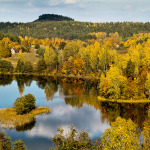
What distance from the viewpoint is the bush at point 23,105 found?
58469 mm

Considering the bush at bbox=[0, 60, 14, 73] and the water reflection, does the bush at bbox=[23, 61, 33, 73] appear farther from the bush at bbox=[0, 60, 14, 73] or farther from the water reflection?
the water reflection

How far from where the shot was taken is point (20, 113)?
59.7 metres

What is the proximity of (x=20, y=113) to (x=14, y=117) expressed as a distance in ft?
10.2

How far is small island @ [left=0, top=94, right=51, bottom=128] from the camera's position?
179 ft

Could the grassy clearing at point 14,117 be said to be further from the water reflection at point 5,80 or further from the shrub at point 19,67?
Answer: the shrub at point 19,67

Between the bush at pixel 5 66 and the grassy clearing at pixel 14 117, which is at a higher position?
the bush at pixel 5 66

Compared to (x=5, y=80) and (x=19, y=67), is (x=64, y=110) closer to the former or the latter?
(x=5, y=80)

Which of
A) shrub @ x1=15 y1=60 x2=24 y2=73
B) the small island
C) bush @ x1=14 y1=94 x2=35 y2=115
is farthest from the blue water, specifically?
shrub @ x1=15 y1=60 x2=24 y2=73

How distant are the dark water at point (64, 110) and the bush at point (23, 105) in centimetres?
408

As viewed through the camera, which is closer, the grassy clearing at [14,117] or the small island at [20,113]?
the grassy clearing at [14,117]

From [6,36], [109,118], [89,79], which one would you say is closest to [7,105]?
[109,118]

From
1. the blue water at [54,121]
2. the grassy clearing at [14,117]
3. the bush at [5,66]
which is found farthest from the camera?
the bush at [5,66]

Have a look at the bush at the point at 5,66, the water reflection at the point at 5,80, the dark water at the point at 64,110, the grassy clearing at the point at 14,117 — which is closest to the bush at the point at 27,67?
the bush at the point at 5,66

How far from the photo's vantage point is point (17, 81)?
109938mm
